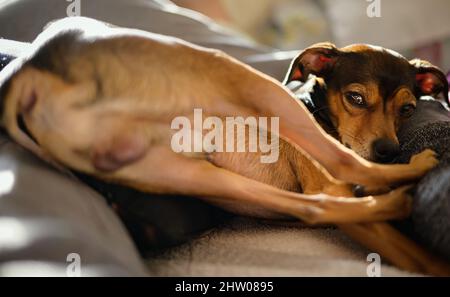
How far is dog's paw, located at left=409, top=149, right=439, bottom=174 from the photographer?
1.44m

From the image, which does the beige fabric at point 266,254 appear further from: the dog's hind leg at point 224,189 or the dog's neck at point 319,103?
the dog's neck at point 319,103

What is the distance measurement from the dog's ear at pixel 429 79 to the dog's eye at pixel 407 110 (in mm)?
139

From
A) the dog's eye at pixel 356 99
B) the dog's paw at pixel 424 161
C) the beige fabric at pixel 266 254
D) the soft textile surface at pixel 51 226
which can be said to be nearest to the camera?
the soft textile surface at pixel 51 226

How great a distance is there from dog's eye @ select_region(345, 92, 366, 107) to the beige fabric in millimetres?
450

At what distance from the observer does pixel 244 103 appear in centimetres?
134

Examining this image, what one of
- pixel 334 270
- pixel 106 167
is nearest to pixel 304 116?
pixel 334 270

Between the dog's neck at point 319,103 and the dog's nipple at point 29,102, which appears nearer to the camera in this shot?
the dog's nipple at point 29,102

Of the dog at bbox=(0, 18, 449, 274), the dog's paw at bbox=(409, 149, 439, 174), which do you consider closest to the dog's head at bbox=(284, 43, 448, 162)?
the dog's paw at bbox=(409, 149, 439, 174)

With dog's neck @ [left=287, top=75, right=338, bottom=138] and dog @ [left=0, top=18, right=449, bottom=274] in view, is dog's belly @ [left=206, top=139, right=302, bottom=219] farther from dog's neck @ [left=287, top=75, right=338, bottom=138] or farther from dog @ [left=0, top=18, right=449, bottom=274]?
dog's neck @ [left=287, top=75, right=338, bottom=138]

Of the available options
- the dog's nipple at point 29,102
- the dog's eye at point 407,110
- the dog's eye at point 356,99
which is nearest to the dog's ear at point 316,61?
the dog's eye at point 356,99

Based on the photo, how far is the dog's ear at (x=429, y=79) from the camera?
1868mm

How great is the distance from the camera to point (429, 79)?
1.91 metres

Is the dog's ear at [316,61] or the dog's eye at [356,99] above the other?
the dog's ear at [316,61]

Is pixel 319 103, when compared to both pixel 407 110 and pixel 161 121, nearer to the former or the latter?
pixel 407 110
